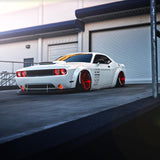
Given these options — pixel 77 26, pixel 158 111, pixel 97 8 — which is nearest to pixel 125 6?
pixel 97 8

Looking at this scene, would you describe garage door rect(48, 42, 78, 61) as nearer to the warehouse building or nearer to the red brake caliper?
the warehouse building

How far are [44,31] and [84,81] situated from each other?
36.6ft

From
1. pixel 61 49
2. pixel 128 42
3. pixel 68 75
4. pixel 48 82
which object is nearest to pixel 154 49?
pixel 68 75

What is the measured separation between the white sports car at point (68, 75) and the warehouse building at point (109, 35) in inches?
260

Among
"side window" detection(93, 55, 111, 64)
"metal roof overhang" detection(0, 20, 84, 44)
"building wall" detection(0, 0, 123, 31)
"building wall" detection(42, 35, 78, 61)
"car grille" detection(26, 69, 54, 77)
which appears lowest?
"car grille" detection(26, 69, 54, 77)

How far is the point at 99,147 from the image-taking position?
6.10ft

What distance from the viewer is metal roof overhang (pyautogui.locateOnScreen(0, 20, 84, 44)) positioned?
15414 mm

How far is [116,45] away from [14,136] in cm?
1298

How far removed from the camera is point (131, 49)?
14.0 meters

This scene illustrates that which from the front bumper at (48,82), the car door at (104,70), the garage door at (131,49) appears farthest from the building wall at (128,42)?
the front bumper at (48,82)

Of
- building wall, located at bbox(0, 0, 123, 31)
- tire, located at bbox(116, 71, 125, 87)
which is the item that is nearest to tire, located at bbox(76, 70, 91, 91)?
tire, located at bbox(116, 71, 125, 87)

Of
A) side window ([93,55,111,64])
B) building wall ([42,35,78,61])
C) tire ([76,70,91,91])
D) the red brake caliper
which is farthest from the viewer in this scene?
building wall ([42,35,78,61])

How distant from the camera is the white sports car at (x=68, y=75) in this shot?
6.07 metres

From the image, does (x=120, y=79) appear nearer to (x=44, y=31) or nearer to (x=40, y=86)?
(x=40, y=86)
